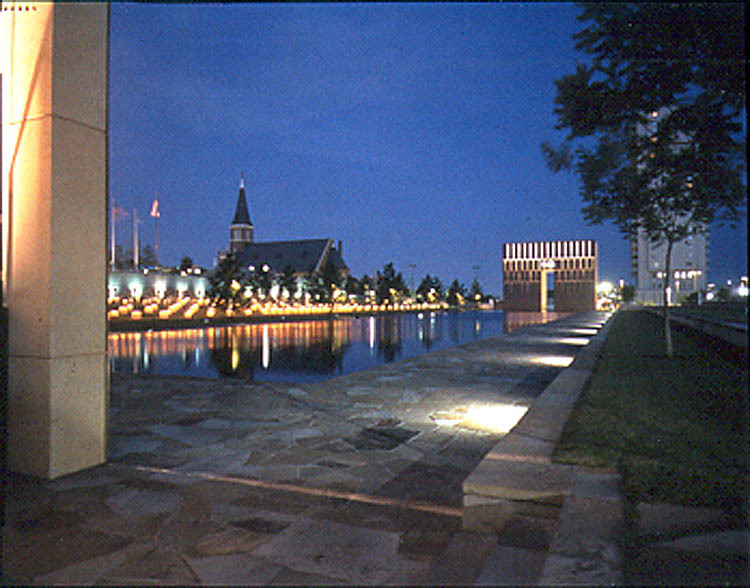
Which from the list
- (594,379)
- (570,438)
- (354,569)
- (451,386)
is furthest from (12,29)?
(594,379)

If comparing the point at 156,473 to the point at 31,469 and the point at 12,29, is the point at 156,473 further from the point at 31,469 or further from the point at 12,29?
the point at 12,29

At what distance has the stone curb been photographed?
2982 mm

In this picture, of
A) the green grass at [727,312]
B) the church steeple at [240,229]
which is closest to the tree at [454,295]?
the church steeple at [240,229]

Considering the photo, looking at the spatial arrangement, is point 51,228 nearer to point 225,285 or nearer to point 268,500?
point 268,500

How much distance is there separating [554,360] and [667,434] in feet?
31.6

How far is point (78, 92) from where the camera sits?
16.9 ft

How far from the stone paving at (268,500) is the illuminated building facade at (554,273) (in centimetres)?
12501

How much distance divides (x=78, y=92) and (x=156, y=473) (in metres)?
4.03

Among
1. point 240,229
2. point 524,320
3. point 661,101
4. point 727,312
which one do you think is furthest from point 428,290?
point 661,101

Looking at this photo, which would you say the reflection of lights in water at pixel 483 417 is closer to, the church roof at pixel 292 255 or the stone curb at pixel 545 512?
the stone curb at pixel 545 512

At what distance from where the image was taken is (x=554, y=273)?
136 metres

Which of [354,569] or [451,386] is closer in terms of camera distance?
[354,569]

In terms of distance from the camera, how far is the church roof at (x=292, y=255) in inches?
4660

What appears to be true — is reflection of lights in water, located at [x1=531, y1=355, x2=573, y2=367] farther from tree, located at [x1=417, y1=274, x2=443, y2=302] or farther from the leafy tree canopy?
tree, located at [x1=417, y1=274, x2=443, y2=302]
